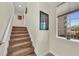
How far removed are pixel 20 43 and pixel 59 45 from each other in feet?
2.18

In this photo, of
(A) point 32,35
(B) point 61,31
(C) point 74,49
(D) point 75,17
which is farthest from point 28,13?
(C) point 74,49

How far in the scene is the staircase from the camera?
1601 mm

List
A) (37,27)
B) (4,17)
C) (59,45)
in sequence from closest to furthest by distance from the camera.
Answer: (4,17) → (37,27) → (59,45)

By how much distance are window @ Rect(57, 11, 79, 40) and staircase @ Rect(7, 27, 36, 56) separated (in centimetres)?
55

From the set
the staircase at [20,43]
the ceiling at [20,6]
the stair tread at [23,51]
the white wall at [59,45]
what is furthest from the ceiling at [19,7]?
the stair tread at [23,51]

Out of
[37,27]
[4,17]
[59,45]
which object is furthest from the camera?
[59,45]

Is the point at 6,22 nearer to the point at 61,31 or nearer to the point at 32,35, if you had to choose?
the point at 32,35

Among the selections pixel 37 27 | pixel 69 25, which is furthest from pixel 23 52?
pixel 69 25

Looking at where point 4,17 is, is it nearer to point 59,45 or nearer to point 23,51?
point 23,51

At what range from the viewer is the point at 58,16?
173 centimetres

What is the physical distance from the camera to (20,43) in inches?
65.2

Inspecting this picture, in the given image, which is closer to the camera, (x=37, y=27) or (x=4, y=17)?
(x=4, y=17)

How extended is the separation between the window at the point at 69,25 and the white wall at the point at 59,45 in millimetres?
98

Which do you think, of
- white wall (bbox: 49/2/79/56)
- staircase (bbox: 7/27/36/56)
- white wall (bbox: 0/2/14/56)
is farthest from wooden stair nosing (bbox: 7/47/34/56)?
white wall (bbox: 49/2/79/56)
